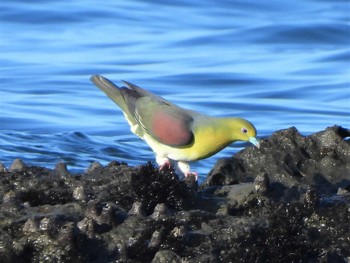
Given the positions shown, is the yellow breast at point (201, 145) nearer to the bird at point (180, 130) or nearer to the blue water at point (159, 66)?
the bird at point (180, 130)

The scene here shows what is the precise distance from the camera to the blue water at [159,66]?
40.7ft

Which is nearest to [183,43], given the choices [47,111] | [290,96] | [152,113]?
[290,96]

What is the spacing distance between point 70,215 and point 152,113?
9.83 feet

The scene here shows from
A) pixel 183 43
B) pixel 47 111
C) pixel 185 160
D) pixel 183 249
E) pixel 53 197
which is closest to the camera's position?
pixel 183 249

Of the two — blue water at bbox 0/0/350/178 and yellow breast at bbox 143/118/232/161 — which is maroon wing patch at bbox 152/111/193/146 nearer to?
yellow breast at bbox 143/118/232/161

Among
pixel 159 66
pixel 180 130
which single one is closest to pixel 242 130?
pixel 180 130

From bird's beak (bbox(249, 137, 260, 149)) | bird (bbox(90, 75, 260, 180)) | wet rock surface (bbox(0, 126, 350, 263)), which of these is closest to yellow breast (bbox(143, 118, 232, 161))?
bird (bbox(90, 75, 260, 180))

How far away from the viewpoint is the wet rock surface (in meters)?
5.15

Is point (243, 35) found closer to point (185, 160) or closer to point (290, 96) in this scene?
point (290, 96)

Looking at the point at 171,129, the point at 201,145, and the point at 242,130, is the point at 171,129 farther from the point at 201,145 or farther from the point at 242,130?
the point at 242,130

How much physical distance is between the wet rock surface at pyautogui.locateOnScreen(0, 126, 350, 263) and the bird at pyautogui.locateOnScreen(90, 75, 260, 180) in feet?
3.64

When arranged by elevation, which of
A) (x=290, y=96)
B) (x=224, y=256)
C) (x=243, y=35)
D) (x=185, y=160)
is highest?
(x=243, y=35)

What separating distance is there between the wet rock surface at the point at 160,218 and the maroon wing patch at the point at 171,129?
1.07 m

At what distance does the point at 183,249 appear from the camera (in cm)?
532
